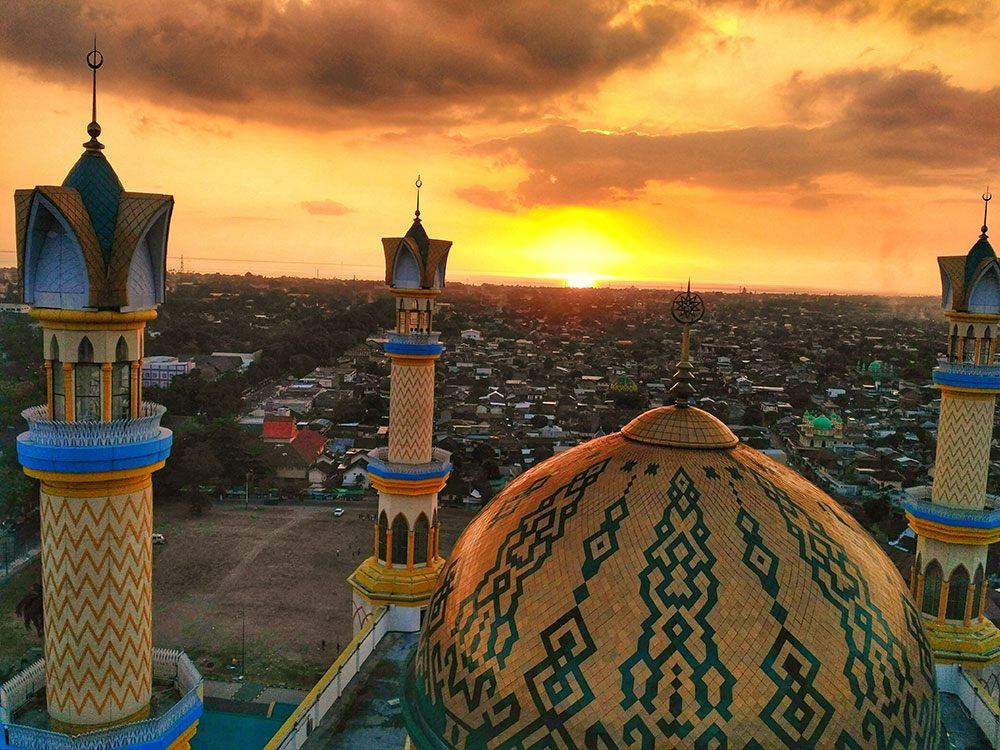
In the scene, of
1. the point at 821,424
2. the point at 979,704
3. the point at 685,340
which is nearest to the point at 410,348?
the point at 685,340

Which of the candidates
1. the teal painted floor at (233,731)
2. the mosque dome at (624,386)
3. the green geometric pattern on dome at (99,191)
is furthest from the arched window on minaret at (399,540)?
the mosque dome at (624,386)

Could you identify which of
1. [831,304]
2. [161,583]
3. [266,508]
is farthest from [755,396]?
[831,304]

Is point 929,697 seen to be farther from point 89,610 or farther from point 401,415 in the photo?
point 401,415

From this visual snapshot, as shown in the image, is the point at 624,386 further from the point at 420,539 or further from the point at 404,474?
the point at 404,474

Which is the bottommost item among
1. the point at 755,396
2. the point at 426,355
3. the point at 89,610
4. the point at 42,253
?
the point at 755,396

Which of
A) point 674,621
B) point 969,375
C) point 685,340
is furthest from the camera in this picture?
point 969,375

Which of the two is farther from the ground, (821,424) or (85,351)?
(85,351)
